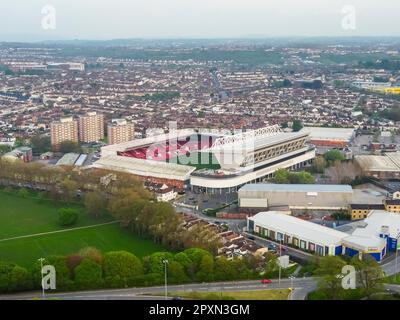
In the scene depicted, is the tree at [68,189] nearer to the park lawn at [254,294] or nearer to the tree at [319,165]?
the park lawn at [254,294]

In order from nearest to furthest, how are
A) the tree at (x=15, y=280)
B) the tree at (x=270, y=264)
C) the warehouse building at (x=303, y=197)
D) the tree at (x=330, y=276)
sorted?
the tree at (x=330, y=276)
the tree at (x=15, y=280)
the tree at (x=270, y=264)
the warehouse building at (x=303, y=197)

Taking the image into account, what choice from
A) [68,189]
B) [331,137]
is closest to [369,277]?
[68,189]

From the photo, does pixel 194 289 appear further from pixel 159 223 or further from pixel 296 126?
pixel 296 126

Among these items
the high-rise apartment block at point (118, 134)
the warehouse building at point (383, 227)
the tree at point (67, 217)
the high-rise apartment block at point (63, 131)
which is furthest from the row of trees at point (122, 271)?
the high-rise apartment block at point (118, 134)

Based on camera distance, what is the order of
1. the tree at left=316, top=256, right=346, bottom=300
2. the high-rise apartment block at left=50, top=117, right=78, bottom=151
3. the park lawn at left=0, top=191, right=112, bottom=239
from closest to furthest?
the tree at left=316, top=256, right=346, bottom=300 → the park lawn at left=0, top=191, right=112, bottom=239 → the high-rise apartment block at left=50, top=117, right=78, bottom=151

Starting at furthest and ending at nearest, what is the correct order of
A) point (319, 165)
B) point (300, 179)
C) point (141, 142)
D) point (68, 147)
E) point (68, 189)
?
point (68, 147)
point (141, 142)
point (319, 165)
point (300, 179)
point (68, 189)

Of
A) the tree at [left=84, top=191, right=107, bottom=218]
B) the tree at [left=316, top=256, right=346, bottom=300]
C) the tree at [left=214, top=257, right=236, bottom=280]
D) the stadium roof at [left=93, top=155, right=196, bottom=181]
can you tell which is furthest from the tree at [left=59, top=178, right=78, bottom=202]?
the tree at [left=316, top=256, right=346, bottom=300]

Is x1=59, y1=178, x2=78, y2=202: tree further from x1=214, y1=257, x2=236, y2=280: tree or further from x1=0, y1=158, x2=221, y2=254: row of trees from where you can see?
x1=214, y1=257, x2=236, y2=280: tree

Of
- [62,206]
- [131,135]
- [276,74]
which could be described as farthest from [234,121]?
[276,74]

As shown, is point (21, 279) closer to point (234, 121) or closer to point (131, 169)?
point (131, 169)
